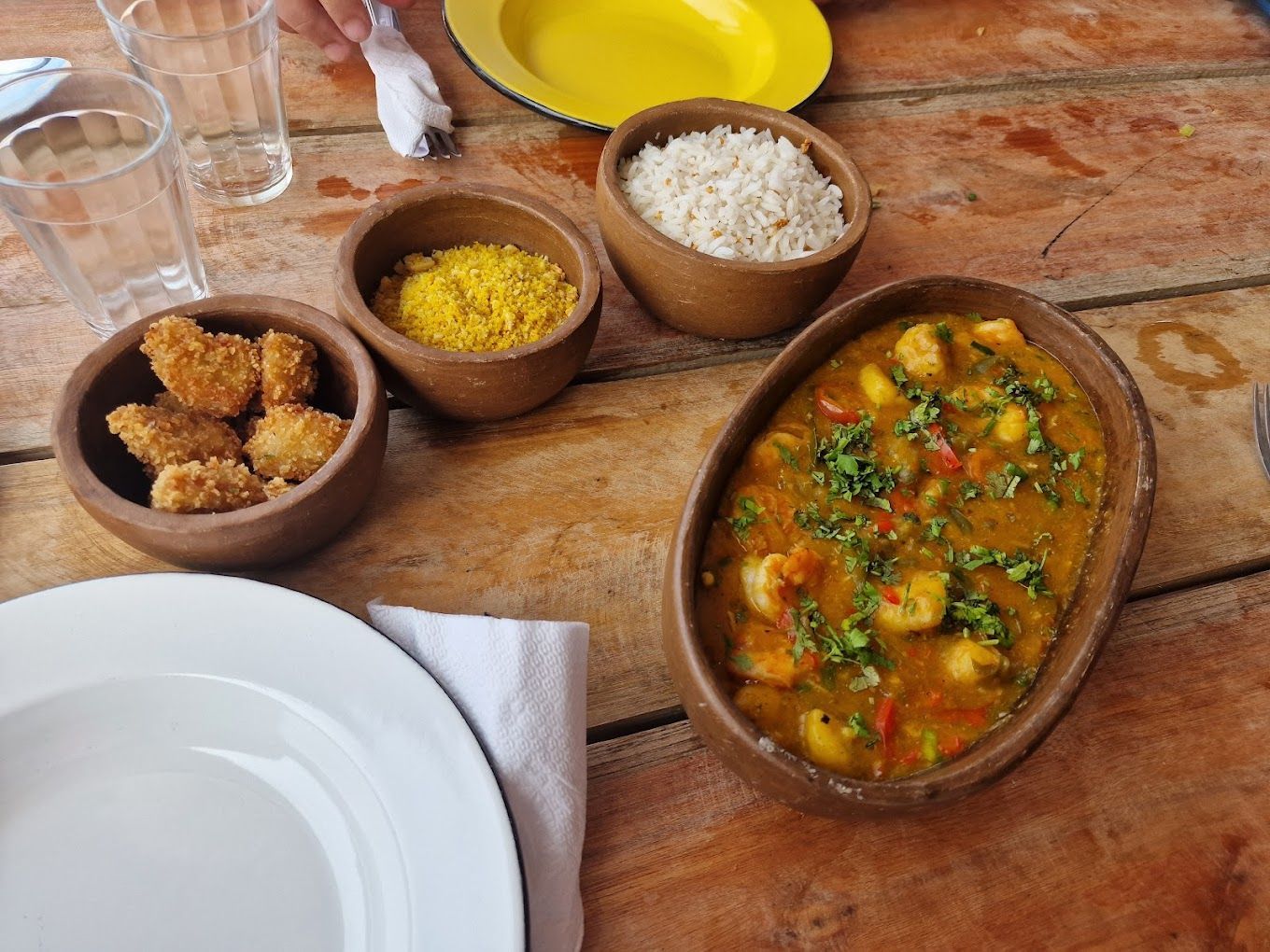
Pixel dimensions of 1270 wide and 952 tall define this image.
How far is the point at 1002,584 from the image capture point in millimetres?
1437

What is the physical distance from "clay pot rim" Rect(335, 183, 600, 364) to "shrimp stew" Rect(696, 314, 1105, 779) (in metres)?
0.37

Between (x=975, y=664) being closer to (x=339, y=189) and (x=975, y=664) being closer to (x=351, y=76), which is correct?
(x=339, y=189)

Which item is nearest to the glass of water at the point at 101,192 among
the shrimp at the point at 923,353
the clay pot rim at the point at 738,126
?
the clay pot rim at the point at 738,126

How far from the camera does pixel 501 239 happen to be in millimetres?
1772

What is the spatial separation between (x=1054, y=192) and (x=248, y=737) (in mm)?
2095

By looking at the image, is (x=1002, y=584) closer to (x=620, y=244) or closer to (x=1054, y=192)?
(x=620, y=244)

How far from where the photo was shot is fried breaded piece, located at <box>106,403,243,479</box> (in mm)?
1374

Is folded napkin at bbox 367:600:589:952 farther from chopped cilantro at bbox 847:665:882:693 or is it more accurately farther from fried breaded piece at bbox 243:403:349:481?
chopped cilantro at bbox 847:665:882:693

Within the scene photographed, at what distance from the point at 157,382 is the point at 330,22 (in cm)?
110

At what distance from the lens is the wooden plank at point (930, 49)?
218cm

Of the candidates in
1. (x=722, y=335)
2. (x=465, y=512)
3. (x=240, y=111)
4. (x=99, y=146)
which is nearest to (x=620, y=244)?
(x=722, y=335)

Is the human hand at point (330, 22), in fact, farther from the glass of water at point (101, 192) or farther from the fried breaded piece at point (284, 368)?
the fried breaded piece at point (284, 368)

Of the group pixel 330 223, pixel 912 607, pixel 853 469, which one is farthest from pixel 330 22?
pixel 912 607

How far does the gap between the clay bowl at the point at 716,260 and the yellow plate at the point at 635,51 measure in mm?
242
